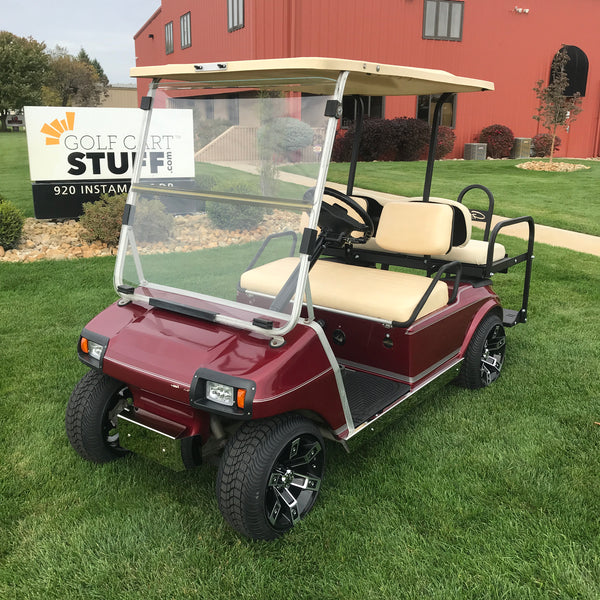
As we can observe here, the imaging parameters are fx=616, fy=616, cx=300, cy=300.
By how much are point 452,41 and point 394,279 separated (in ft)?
54.1

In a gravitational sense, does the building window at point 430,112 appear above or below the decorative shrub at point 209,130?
above

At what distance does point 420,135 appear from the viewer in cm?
1661

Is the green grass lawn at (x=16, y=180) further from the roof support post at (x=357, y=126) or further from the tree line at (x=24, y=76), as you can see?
the tree line at (x=24, y=76)

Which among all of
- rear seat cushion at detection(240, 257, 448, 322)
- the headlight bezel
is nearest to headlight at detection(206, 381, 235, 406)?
the headlight bezel

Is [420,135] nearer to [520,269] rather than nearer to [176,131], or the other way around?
[520,269]

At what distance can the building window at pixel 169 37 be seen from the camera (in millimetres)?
25844

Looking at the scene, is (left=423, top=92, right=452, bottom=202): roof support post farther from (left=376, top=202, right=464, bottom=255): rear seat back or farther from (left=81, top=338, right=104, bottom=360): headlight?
(left=81, top=338, right=104, bottom=360): headlight

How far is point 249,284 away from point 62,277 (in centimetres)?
382

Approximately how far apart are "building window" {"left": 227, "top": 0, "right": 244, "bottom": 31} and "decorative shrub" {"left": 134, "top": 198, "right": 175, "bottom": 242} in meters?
15.0

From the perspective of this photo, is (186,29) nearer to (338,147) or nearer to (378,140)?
(378,140)

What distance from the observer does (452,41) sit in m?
17.6

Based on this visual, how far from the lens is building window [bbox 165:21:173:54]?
84.8 feet

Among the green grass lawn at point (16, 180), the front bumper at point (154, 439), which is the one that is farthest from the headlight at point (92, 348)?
the green grass lawn at point (16, 180)

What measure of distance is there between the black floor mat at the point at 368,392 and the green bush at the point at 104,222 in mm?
4506
